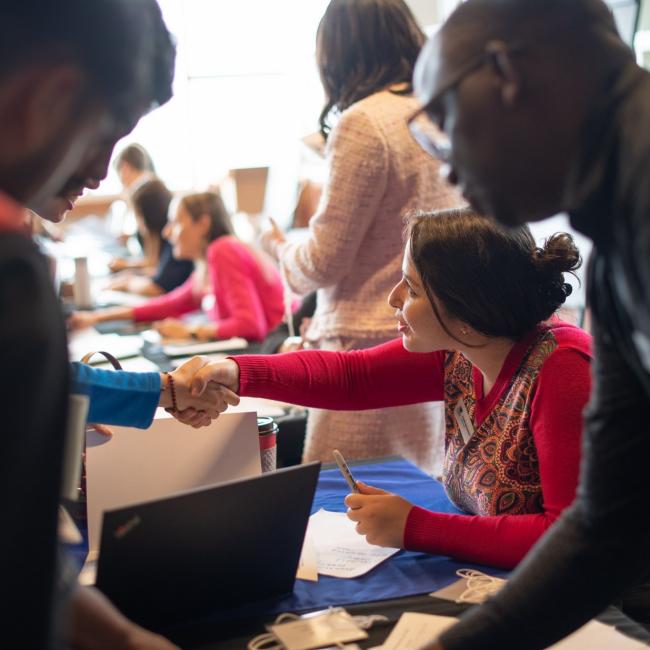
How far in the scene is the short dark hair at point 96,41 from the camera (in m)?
0.61

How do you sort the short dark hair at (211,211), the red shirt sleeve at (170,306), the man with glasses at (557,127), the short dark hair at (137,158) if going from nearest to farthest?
the man with glasses at (557,127)
the short dark hair at (211,211)
the red shirt sleeve at (170,306)
the short dark hair at (137,158)

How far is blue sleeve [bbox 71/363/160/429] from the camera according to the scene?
4.58 feet

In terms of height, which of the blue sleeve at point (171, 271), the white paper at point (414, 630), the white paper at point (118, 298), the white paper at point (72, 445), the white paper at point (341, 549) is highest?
the white paper at point (72, 445)

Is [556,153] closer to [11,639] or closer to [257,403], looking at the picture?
[11,639]

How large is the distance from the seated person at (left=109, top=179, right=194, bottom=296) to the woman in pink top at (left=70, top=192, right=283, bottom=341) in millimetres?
558

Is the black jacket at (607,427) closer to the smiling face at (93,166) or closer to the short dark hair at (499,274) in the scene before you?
the smiling face at (93,166)

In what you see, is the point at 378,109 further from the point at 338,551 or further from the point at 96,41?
the point at 96,41

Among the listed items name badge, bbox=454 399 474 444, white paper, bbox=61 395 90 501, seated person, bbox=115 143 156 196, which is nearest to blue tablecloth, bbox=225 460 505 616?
name badge, bbox=454 399 474 444

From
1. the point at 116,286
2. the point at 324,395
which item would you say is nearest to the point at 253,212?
the point at 116,286

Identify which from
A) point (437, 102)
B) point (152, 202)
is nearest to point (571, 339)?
point (437, 102)

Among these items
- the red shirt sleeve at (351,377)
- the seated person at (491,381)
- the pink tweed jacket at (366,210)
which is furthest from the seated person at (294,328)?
the seated person at (491,381)

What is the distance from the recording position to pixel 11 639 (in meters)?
0.57

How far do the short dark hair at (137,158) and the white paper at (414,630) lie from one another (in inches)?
179

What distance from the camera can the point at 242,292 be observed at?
132 inches
